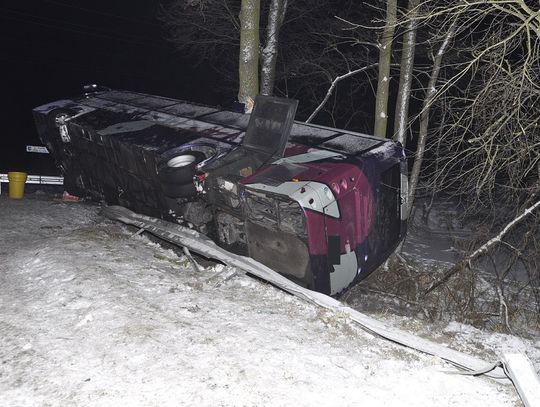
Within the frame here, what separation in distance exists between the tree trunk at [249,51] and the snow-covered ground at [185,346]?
14.1 ft

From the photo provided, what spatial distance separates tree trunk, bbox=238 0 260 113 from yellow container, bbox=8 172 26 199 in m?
4.34

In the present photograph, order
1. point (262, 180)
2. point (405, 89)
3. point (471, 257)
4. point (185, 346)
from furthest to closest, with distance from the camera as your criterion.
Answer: point (405, 89), point (471, 257), point (262, 180), point (185, 346)

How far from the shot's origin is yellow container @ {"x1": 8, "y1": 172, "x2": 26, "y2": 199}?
9156 mm

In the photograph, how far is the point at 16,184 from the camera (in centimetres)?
919

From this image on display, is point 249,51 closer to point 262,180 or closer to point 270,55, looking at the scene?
point 270,55

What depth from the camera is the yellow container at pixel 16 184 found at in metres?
9.16

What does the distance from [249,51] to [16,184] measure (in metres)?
5.00

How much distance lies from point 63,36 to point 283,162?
79.5ft

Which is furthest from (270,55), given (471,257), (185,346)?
(185,346)

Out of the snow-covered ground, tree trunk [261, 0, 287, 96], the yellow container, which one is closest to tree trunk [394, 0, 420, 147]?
tree trunk [261, 0, 287, 96]

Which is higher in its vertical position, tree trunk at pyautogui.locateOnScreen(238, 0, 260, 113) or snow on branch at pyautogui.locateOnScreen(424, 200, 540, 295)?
tree trunk at pyautogui.locateOnScreen(238, 0, 260, 113)

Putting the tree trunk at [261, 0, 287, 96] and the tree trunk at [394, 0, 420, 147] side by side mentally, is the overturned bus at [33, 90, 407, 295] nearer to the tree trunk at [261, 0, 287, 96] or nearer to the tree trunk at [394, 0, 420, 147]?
the tree trunk at [394, 0, 420, 147]

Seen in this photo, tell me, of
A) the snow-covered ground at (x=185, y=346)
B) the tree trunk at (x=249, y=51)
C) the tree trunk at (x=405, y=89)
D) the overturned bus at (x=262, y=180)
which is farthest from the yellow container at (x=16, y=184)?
the tree trunk at (x=405, y=89)

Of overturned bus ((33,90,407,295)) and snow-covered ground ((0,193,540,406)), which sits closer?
snow-covered ground ((0,193,540,406))
